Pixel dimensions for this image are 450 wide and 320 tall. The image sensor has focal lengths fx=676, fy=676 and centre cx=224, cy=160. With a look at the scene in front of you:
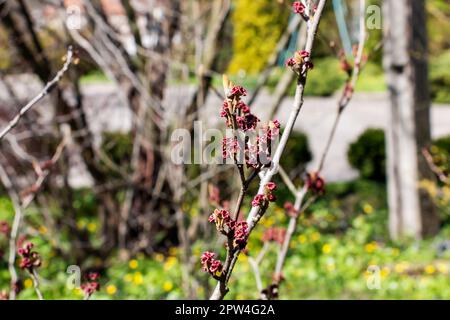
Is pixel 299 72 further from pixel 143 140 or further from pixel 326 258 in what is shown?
pixel 326 258

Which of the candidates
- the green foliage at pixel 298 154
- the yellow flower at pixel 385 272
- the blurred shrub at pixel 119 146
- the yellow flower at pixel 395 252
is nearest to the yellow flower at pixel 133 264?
the blurred shrub at pixel 119 146

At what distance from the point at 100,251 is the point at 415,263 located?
99.1 inches

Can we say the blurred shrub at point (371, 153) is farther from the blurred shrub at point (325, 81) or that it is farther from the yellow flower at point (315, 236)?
the blurred shrub at point (325, 81)

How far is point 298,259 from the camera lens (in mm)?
5488

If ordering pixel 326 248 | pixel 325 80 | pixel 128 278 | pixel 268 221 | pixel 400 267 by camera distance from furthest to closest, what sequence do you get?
pixel 325 80 < pixel 268 221 < pixel 326 248 < pixel 400 267 < pixel 128 278

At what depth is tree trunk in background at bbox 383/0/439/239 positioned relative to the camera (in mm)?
5922

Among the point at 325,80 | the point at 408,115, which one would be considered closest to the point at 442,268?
the point at 408,115

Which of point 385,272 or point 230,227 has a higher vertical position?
point 230,227

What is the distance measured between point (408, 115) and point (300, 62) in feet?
16.5

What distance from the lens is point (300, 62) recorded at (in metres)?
1.20

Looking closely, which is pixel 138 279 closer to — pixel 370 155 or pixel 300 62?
pixel 300 62

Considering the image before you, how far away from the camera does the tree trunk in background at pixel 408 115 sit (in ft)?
A: 19.4

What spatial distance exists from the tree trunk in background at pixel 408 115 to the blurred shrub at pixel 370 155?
8.45 ft
